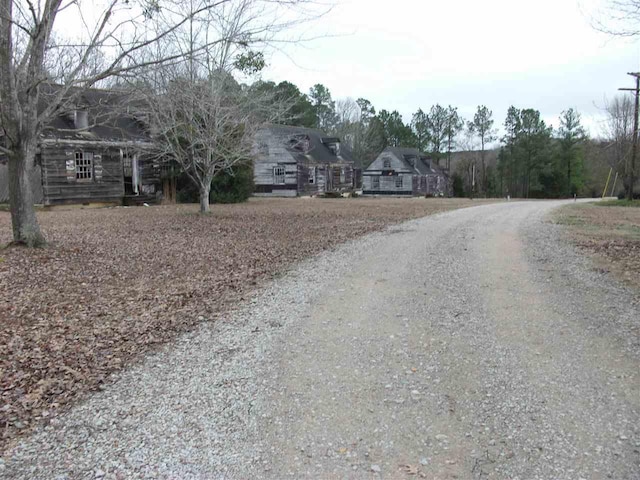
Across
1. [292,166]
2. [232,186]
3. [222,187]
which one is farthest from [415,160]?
[222,187]

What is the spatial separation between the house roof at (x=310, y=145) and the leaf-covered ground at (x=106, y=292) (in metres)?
25.6

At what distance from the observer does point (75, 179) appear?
24734 mm

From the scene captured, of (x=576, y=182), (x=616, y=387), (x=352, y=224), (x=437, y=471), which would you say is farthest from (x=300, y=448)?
(x=576, y=182)

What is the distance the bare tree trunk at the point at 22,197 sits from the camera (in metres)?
10.1

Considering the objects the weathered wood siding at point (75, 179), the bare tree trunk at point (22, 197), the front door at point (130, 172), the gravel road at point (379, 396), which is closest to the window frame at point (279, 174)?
the front door at point (130, 172)

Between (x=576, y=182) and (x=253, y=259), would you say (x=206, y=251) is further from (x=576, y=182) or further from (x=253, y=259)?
(x=576, y=182)

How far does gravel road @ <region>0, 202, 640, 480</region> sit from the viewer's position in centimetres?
314

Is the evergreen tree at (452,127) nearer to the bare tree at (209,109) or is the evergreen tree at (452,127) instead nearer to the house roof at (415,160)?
the house roof at (415,160)

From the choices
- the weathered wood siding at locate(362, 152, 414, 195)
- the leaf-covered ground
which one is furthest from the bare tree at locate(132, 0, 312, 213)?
the weathered wood siding at locate(362, 152, 414, 195)

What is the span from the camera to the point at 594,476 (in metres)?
2.93

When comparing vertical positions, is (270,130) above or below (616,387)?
above

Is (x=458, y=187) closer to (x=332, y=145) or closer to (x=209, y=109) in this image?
(x=332, y=145)

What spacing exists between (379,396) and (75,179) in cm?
2441

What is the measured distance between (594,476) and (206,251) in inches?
377
